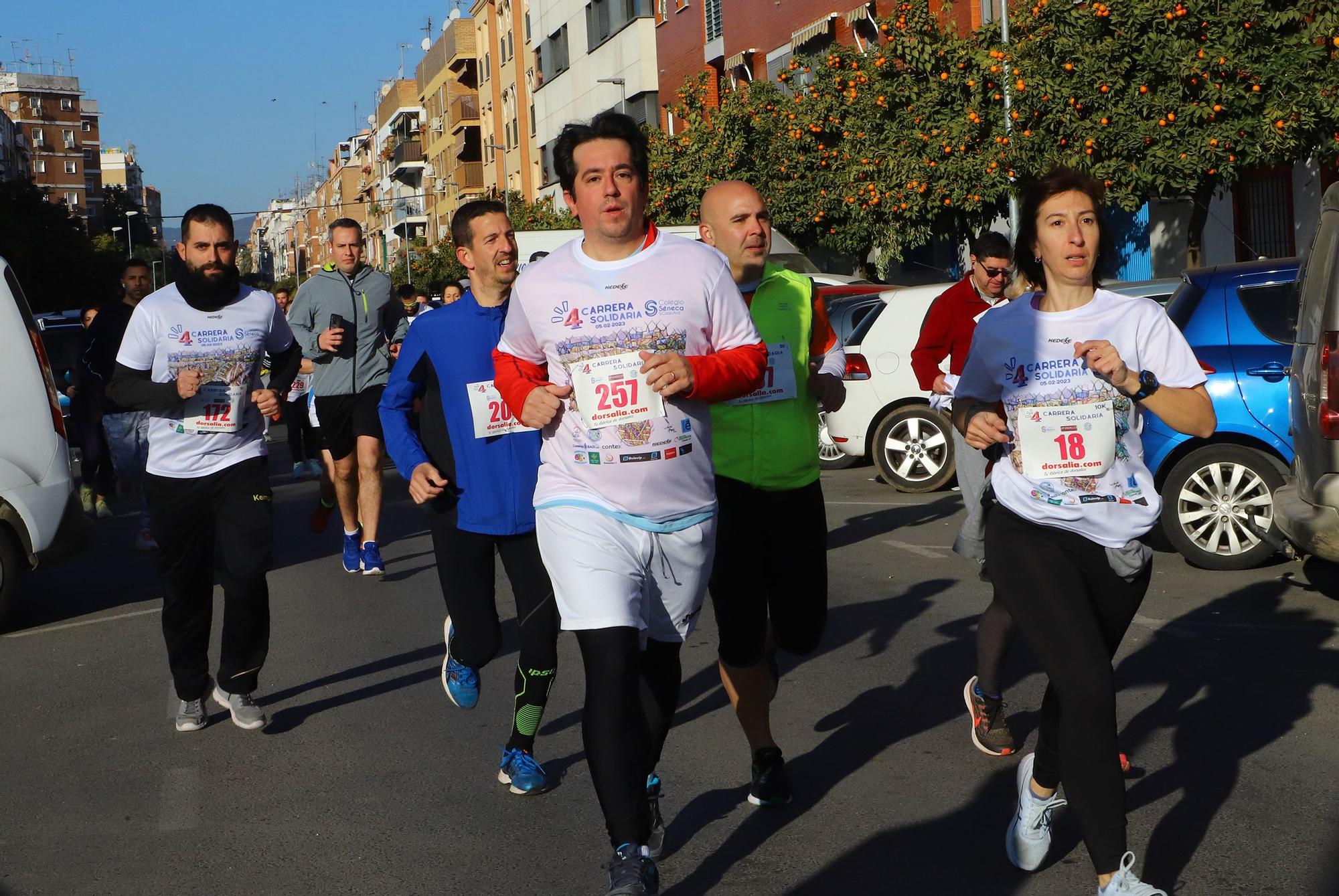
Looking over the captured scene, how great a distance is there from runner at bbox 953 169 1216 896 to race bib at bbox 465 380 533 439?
5.68 feet

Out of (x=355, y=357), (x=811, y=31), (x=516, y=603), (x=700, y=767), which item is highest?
(x=811, y=31)

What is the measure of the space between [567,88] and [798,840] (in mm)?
51891

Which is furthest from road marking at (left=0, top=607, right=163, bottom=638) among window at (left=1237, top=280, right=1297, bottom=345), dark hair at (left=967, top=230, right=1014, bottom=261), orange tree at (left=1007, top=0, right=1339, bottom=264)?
orange tree at (left=1007, top=0, right=1339, bottom=264)

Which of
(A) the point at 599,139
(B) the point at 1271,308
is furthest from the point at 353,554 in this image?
(A) the point at 599,139

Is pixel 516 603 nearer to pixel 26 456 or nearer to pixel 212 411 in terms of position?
pixel 212 411

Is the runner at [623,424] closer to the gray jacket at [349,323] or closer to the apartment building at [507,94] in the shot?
the gray jacket at [349,323]

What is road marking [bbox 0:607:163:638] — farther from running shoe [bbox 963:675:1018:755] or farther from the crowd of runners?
running shoe [bbox 963:675:1018:755]

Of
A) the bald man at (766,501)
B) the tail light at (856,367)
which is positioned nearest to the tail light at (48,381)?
the tail light at (856,367)

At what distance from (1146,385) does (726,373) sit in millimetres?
1061

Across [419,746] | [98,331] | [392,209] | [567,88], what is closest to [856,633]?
[419,746]

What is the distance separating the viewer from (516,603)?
565cm

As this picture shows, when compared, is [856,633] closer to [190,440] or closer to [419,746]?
[419,746]

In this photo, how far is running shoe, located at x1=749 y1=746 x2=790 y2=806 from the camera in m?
5.14

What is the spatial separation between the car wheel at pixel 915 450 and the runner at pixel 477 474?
8627mm
